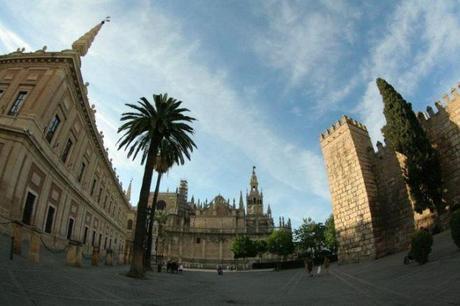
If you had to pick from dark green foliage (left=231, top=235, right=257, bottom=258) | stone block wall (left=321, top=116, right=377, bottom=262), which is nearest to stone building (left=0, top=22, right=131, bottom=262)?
stone block wall (left=321, top=116, right=377, bottom=262)

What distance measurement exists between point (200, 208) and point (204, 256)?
16.2 m

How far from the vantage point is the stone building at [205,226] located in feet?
232

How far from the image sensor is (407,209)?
2217cm

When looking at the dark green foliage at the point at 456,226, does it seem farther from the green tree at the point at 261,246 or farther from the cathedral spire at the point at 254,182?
the cathedral spire at the point at 254,182

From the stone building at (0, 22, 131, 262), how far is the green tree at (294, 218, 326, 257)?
4045cm

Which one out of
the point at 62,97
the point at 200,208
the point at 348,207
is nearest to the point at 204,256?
the point at 200,208

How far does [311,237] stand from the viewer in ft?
188

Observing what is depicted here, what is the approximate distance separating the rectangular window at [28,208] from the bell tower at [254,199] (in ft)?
231

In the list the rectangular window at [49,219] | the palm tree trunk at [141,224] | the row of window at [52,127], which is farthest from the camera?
the rectangular window at [49,219]

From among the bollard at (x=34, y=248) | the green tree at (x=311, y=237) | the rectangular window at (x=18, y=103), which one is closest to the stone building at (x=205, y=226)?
the green tree at (x=311, y=237)

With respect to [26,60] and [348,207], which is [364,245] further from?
[26,60]

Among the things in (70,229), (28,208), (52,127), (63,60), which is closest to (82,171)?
(70,229)

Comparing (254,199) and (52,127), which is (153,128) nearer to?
(52,127)

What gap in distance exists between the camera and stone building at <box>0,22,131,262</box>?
55.3 ft
